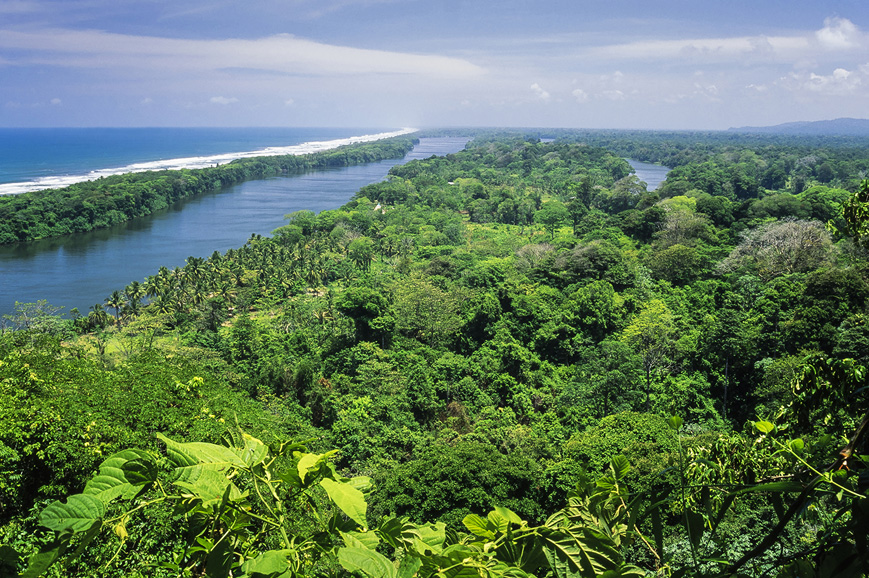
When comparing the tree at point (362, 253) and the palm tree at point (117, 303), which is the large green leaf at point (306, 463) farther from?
the tree at point (362, 253)

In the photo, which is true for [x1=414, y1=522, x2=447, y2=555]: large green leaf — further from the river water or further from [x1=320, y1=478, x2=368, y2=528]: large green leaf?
the river water

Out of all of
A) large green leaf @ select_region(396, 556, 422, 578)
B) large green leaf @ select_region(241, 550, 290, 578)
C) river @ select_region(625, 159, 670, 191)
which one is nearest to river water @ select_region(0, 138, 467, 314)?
large green leaf @ select_region(241, 550, 290, 578)

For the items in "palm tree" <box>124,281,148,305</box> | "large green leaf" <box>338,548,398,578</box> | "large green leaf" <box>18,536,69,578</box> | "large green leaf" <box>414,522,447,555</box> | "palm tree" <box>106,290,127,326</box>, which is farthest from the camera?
"palm tree" <box>124,281,148,305</box>

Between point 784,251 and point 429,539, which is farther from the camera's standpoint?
point 784,251

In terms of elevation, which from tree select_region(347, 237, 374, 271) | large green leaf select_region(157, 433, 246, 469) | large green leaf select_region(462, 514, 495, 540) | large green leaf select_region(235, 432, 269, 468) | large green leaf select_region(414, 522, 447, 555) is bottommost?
tree select_region(347, 237, 374, 271)

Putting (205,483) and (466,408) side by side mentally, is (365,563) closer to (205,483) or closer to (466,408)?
(205,483)

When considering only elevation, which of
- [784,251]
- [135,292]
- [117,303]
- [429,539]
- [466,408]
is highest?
[429,539]

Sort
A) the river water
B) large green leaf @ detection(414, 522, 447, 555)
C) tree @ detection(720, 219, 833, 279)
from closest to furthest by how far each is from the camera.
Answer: large green leaf @ detection(414, 522, 447, 555)
tree @ detection(720, 219, 833, 279)
the river water

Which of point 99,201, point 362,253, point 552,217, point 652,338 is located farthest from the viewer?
point 99,201

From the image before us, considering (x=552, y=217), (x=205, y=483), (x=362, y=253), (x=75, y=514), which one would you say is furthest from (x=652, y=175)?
(x=75, y=514)
